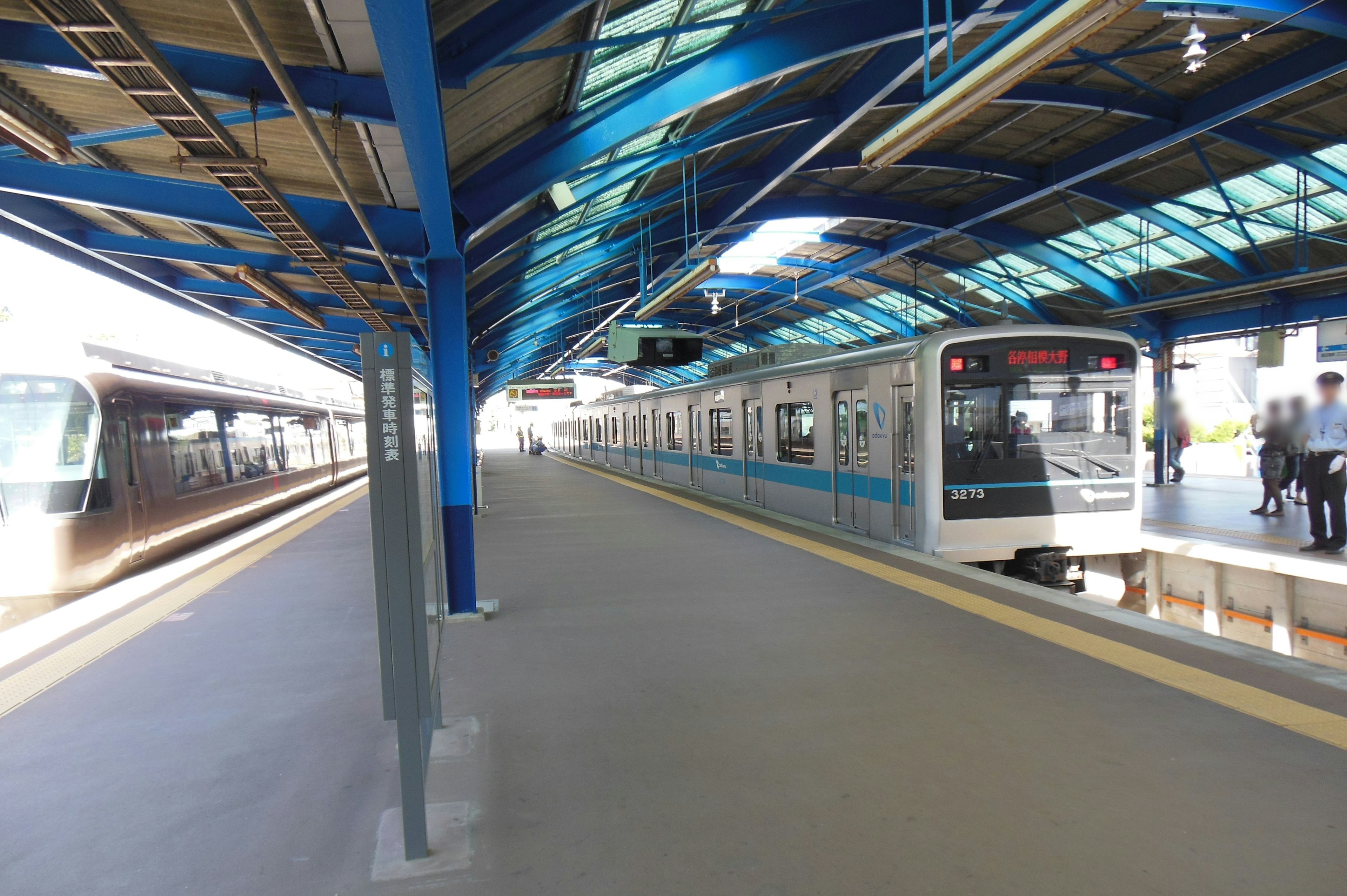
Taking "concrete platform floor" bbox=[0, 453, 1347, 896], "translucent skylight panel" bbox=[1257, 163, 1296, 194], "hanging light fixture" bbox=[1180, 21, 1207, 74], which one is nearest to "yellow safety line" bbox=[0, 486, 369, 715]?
"concrete platform floor" bbox=[0, 453, 1347, 896]

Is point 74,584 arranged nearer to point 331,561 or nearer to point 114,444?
point 114,444

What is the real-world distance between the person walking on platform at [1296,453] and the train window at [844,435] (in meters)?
5.22

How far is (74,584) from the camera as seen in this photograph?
6.73 meters

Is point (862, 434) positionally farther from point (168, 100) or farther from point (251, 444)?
point (251, 444)

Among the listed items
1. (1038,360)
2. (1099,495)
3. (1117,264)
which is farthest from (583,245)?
(1117,264)

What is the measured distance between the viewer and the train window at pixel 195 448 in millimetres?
8711

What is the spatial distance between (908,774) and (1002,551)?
15.1 ft

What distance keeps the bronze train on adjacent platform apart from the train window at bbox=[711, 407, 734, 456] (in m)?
7.92

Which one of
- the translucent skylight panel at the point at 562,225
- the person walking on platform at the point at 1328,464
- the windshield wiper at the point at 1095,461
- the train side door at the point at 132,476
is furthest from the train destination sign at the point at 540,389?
the person walking on platform at the point at 1328,464

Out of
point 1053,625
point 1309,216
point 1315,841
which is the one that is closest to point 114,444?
point 1053,625

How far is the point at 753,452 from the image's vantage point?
11922 mm

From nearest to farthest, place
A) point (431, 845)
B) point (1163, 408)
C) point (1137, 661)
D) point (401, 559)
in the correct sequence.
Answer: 1. point (401, 559)
2. point (431, 845)
3. point (1137, 661)
4. point (1163, 408)

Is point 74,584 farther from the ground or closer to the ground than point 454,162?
closer to the ground

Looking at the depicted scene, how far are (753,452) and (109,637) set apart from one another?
28.7 feet
